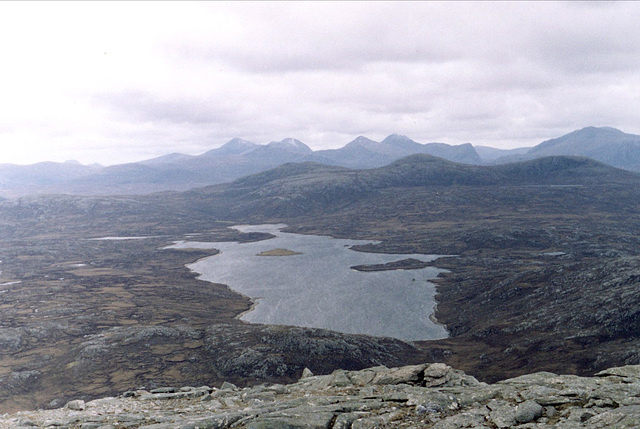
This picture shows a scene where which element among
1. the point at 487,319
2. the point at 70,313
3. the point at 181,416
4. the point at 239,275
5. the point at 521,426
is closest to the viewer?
the point at 521,426

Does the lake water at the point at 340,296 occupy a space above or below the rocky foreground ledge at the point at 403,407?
below

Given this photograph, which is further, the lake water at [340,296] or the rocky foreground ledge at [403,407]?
the lake water at [340,296]

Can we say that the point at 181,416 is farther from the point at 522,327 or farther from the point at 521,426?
the point at 522,327

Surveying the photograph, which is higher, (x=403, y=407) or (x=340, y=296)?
(x=403, y=407)

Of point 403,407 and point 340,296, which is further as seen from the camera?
point 340,296

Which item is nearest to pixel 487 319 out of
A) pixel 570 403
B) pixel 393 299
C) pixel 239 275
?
pixel 393 299
